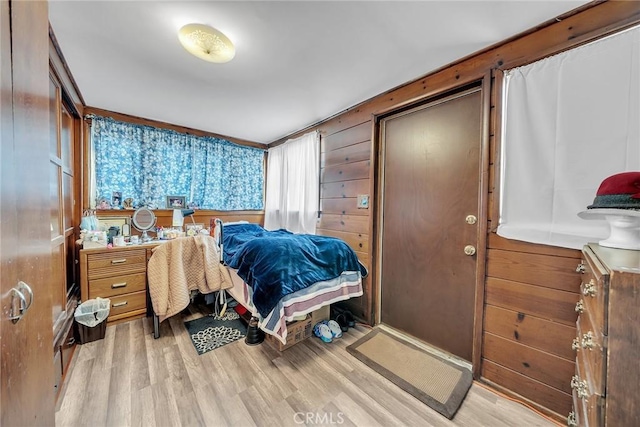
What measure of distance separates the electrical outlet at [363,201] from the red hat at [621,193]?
5.04ft

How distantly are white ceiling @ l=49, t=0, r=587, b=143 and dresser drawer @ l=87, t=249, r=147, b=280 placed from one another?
157cm

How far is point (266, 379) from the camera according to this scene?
1590 mm

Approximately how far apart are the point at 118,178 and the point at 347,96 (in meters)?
2.80

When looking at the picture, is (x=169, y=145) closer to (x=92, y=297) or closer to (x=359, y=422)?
(x=92, y=297)

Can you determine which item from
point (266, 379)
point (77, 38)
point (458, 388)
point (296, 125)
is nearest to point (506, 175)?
point (458, 388)

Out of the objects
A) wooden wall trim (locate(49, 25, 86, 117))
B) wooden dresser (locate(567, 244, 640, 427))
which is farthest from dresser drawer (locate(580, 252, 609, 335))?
wooden wall trim (locate(49, 25, 86, 117))

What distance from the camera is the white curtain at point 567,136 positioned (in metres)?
1.13

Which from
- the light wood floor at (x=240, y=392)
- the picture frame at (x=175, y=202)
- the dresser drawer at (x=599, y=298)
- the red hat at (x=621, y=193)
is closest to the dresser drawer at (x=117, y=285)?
the light wood floor at (x=240, y=392)

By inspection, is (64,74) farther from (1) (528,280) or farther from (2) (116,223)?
(1) (528,280)

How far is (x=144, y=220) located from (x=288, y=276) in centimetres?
219

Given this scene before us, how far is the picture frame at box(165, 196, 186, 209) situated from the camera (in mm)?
3094

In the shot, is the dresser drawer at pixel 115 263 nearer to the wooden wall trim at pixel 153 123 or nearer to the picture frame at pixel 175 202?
the picture frame at pixel 175 202

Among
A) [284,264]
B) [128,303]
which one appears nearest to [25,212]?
[284,264]

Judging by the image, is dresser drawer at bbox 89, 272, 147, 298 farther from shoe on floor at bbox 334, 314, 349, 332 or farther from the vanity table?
shoe on floor at bbox 334, 314, 349, 332
